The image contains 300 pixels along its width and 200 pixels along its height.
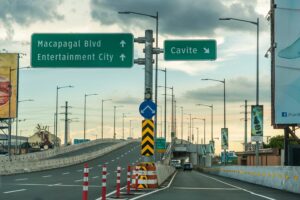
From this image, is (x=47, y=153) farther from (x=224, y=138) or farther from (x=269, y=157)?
(x=224, y=138)

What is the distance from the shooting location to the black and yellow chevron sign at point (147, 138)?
28.4 meters

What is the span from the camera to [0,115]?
260 feet

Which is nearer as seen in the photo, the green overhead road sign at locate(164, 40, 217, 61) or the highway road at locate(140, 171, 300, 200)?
the highway road at locate(140, 171, 300, 200)

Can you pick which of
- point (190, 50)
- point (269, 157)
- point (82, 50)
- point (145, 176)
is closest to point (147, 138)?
point (145, 176)

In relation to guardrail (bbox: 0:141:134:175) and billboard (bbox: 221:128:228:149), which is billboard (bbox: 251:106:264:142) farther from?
billboard (bbox: 221:128:228:149)

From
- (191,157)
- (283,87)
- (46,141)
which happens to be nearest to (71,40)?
(283,87)

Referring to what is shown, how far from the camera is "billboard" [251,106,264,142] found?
4044 centimetres

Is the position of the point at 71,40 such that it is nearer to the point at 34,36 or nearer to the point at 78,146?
the point at 34,36

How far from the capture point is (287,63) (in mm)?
38812

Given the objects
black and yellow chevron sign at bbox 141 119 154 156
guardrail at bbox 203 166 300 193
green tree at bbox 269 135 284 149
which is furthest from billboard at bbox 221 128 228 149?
green tree at bbox 269 135 284 149

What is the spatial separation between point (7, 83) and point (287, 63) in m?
46.7

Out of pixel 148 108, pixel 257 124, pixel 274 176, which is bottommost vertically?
pixel 274 176

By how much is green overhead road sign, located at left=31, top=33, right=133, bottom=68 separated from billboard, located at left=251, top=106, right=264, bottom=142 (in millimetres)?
13868

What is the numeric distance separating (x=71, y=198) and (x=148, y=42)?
10777 mm
